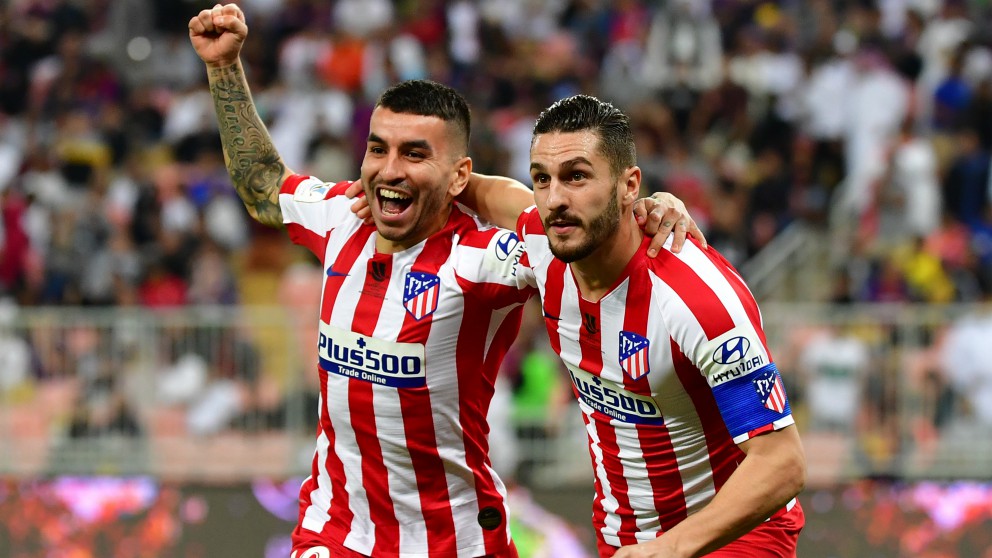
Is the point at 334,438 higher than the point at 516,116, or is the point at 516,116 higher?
the point at 516,116

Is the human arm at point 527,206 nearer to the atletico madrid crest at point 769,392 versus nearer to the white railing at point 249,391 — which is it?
the atletico madrid crest at point 769,392

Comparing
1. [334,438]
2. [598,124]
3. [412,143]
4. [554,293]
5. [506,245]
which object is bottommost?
[334,438]

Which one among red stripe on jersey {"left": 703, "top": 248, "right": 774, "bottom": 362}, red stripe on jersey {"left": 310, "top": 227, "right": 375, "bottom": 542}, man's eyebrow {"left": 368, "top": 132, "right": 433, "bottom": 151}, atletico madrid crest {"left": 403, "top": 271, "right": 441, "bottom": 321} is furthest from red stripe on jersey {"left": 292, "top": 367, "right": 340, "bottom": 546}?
red stripe on jersey {"left": 703, "top": 248, "right": 774, "bottom": 362}

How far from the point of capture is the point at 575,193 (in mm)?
4730

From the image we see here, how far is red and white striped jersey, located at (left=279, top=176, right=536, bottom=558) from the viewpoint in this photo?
549 cm

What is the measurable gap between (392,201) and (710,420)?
145 cm

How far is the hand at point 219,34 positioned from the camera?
6078mm

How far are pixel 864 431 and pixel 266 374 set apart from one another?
446 cm

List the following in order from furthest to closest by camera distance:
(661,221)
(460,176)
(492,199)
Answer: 1. (492,199)
2. (460,176)
3. (661,221)

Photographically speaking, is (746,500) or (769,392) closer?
(746,500)

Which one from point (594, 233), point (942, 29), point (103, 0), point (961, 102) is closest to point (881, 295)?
point (961, 102)

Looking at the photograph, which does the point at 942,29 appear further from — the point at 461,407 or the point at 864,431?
the point at 461,407

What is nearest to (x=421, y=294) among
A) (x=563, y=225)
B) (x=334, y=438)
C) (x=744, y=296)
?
(x=334, y=438)

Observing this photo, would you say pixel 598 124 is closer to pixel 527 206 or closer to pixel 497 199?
pixel 527 206
